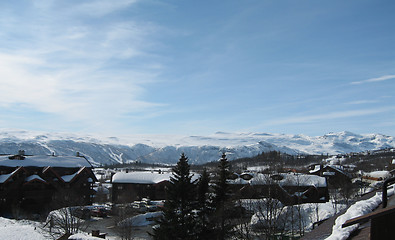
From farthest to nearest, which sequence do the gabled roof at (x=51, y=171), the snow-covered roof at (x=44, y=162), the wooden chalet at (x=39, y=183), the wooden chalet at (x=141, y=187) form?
the wooden chalet at (x=141, y=187) → the gabled roof at (x=51, y=171) → the snow-covered roof at (x=44, y=162) → the wooden chalet at (x=39, y=183)

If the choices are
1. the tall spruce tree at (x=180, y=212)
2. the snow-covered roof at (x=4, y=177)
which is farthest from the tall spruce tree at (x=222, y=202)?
the snow-covered roof at (x=4, y=177)

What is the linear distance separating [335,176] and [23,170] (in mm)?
70781

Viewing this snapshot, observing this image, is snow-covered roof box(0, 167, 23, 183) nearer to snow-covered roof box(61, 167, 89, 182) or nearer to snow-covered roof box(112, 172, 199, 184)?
snow-covered roof box(61, 167, 89, 182)

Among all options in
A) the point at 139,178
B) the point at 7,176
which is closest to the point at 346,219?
the point at 7,176

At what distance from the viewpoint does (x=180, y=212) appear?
83.5 ft

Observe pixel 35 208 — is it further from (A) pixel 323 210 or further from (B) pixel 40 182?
(A) pixel 323 210

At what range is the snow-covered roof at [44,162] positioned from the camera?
52.0 m

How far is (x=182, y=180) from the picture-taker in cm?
2603

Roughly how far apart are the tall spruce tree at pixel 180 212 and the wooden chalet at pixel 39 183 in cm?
→ 2504

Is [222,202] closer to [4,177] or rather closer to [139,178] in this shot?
[4,177]

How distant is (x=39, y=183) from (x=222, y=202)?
119 feet

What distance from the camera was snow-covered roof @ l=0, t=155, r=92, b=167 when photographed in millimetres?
51997

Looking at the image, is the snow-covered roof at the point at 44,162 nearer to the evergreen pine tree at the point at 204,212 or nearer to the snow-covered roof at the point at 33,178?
the snow-covered roof at the point at 33,178

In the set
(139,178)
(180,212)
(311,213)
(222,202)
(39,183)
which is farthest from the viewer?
(139,178)
